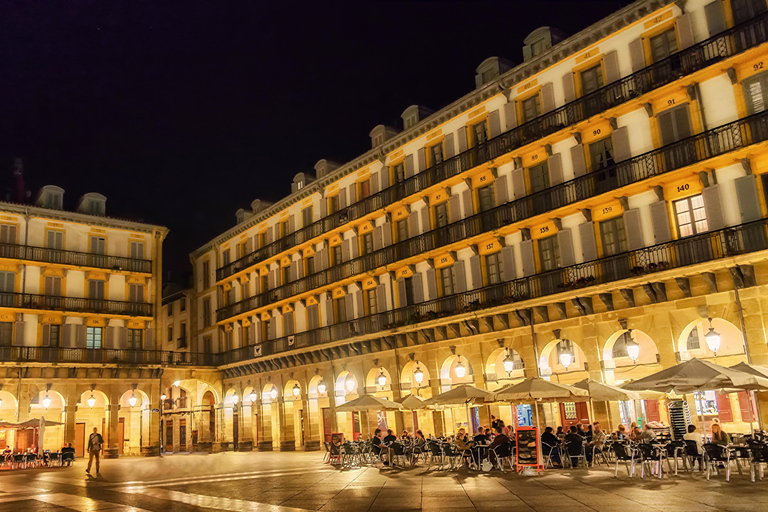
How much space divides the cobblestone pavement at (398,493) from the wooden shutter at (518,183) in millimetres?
11624

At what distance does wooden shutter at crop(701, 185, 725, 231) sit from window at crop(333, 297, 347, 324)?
19.7 meters

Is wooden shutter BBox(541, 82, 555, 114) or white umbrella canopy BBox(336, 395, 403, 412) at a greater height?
wooden shutter BBox(541, 82, 555, 114)

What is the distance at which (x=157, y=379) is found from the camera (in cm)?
4322

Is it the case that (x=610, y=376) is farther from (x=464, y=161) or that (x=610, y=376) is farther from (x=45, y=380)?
(x=45, y=380)

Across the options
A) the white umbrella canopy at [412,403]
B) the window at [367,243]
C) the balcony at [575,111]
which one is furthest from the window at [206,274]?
the white umbrella canopy at [412,403]

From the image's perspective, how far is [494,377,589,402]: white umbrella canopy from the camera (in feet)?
62.8

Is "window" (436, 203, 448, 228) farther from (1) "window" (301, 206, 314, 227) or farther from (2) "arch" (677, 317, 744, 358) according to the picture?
(2) "arch" (677, 317, 744, 358)

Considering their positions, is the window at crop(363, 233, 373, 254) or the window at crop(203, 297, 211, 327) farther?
the window at crop(203, 297, 211, 327)

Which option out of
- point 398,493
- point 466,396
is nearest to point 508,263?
point 466,396

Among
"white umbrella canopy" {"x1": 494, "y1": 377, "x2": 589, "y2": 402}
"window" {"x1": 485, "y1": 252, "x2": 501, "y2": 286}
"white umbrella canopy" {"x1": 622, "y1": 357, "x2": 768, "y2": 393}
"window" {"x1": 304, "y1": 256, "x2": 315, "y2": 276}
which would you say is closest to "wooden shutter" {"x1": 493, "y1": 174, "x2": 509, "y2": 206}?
"window" {"x1": 485, "y1": 252, "x2": 501, "y2": 286}

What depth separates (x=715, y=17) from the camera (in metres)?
21.4

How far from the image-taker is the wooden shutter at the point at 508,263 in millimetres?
26859

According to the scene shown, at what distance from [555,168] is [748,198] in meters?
7.40

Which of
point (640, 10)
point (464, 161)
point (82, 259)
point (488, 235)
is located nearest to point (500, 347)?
point (488, 235)
